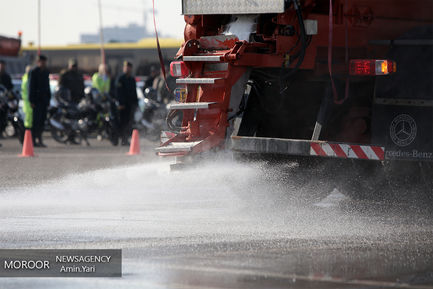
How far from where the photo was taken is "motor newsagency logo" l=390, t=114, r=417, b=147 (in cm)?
995

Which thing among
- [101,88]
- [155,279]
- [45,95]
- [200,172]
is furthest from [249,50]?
[101,88]

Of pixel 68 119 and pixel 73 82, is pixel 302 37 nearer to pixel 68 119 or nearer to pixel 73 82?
pixel 68 119

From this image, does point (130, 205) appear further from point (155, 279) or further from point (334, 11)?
point (155, 279)

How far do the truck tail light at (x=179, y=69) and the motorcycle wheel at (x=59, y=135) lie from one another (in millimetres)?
13726

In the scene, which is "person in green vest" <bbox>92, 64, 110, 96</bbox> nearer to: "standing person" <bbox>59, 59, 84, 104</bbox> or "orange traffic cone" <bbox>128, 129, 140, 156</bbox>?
"standing person" <bbox>59, 59, 84, 104</bbox>

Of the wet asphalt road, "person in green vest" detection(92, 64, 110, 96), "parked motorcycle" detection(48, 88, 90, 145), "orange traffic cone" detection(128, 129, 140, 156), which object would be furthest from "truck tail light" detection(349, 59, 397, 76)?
"person in green vest" detection(92, 64, 110, 96)

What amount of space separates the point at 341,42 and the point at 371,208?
5.73 ft

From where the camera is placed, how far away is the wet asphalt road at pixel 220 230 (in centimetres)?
682

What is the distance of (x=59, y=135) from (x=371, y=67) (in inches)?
608

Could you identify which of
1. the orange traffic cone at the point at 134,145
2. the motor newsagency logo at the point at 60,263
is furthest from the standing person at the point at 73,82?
the motor newsagency logo at the point at 60,263

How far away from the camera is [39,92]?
22.4 m

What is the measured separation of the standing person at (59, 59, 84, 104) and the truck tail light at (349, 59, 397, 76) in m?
14.7

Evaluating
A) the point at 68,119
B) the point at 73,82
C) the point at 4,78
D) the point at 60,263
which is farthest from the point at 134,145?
the point at 60,263

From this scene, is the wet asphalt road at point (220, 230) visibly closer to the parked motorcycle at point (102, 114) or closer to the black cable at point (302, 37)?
the black cable at point (302, 37)
